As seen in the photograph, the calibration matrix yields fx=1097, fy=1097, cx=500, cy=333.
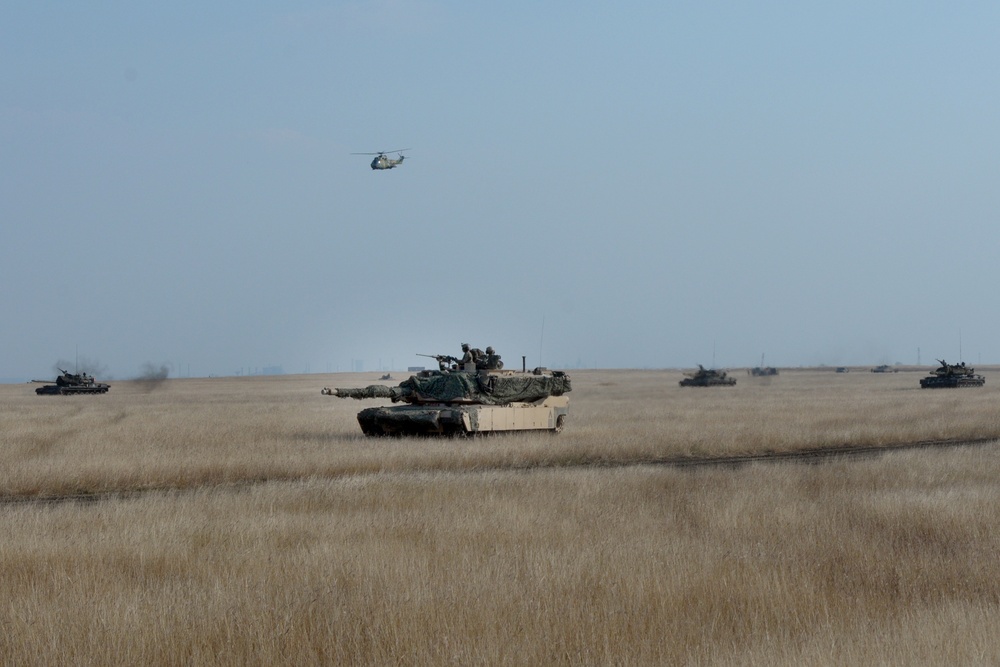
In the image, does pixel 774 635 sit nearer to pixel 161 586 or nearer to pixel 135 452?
pixel 161 586

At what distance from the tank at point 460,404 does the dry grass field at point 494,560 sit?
14.4 ft

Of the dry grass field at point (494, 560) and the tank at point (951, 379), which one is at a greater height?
the tank at point (951, 379)

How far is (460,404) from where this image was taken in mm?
27312

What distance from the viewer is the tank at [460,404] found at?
26562mm

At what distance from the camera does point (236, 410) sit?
45.5 m

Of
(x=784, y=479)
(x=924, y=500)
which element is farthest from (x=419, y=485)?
(x=924, y=500)

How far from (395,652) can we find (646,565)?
334 cm

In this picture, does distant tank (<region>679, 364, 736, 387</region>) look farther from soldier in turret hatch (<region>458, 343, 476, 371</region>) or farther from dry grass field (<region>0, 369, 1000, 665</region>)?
dry grass field (<region>0, 369, 1000, 665</region>)

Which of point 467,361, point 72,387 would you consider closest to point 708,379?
point 72,387

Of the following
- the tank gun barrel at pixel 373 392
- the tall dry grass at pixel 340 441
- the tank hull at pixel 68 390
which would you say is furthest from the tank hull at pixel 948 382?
the tank hull at pixel 68 390

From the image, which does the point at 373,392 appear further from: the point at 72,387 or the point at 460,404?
the point at 72,387

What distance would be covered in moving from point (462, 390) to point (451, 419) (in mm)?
1174

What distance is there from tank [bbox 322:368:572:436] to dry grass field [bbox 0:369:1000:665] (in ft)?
14.4

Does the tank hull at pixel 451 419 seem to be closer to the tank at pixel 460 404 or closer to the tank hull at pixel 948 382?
the tank at pixel 460 404
